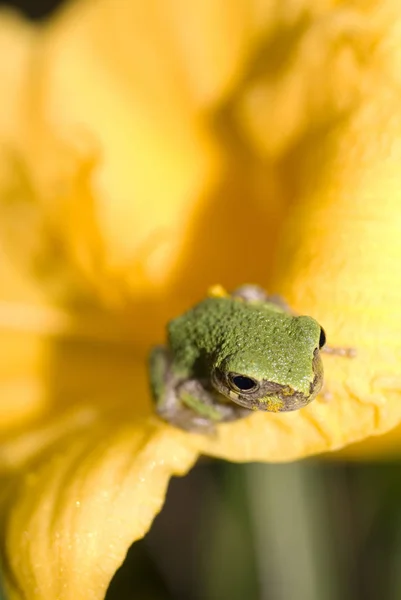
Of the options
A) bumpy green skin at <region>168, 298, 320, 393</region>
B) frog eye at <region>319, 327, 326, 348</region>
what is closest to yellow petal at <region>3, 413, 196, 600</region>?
bumpy green skin at <region>168, 298, 320, 393</region>

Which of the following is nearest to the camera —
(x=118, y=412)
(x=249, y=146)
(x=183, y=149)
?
(x=118, y=412)

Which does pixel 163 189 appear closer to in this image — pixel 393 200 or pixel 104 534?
pixel 393 200

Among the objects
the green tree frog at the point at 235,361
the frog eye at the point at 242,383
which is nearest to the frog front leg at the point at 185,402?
the green tree frog at the point at 235,361

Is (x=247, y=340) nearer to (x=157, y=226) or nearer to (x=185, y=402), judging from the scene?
(x=185, y=402)

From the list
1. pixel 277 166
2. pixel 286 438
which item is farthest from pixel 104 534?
pixel 277 166

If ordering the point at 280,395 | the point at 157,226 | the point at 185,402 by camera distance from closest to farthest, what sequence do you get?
the point at 280,395 < the point at 185,402 < the point at 157,226

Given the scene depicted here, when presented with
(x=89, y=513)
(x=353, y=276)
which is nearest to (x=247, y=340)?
(x=353, y=276)

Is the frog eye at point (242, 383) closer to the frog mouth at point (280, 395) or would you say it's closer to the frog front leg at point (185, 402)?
the frog mouth at point (280, 395)
